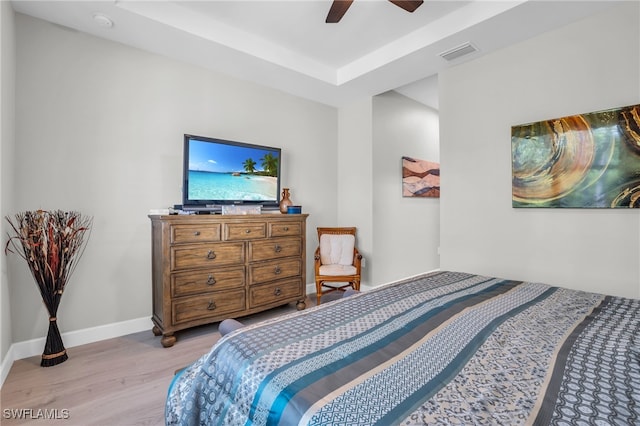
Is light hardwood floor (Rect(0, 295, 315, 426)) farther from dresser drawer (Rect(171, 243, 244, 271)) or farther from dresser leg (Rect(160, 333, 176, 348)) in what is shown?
dresser drawer (Rect(171, 243, 244, 271))

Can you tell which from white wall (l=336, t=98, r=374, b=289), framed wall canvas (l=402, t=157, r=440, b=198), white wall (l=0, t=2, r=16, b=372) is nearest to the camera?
white wall (l=0, t=2, r=16, b=372)

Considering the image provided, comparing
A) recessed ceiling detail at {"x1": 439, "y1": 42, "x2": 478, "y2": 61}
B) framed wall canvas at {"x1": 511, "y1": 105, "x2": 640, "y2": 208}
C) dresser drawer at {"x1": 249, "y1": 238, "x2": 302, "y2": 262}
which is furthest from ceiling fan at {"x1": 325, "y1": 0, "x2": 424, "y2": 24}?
dresser drawer at {"x1": 249, "y1": 238, "x2": 302, "y2": 262}

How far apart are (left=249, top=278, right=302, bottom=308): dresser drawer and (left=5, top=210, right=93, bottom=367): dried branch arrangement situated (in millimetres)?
1548

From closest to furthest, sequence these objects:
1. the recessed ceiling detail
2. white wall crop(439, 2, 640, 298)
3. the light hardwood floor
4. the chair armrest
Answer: the light hardwood floor → white wall crop(439, 2, 640, 298) → the recessed ceiling detail → the chair armrest

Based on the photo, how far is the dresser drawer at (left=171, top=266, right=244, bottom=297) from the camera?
271 centimetres

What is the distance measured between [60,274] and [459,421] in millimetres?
2889

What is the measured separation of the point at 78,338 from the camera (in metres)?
2.66

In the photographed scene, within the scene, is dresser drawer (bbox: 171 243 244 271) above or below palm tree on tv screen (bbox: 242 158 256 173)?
below

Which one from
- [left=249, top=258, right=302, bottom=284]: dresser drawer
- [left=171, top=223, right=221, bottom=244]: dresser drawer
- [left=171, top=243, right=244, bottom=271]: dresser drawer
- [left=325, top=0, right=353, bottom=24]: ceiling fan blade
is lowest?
[left=249, top=258, right=302, bottom=284]: dresser drawer

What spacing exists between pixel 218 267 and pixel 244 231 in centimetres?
43

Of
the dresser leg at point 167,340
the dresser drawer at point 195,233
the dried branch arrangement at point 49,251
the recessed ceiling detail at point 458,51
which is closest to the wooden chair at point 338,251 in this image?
the dresser drawer at point 195,233

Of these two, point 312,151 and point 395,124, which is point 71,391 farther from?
point 395,124

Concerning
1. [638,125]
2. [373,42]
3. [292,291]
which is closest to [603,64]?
[638,125]

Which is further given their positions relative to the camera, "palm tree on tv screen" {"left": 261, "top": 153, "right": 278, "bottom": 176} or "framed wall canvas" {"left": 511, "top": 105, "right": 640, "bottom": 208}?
"palm tree on tv screen" {"left": 261, "top": 153, "right": 278, "bottom": 176}
